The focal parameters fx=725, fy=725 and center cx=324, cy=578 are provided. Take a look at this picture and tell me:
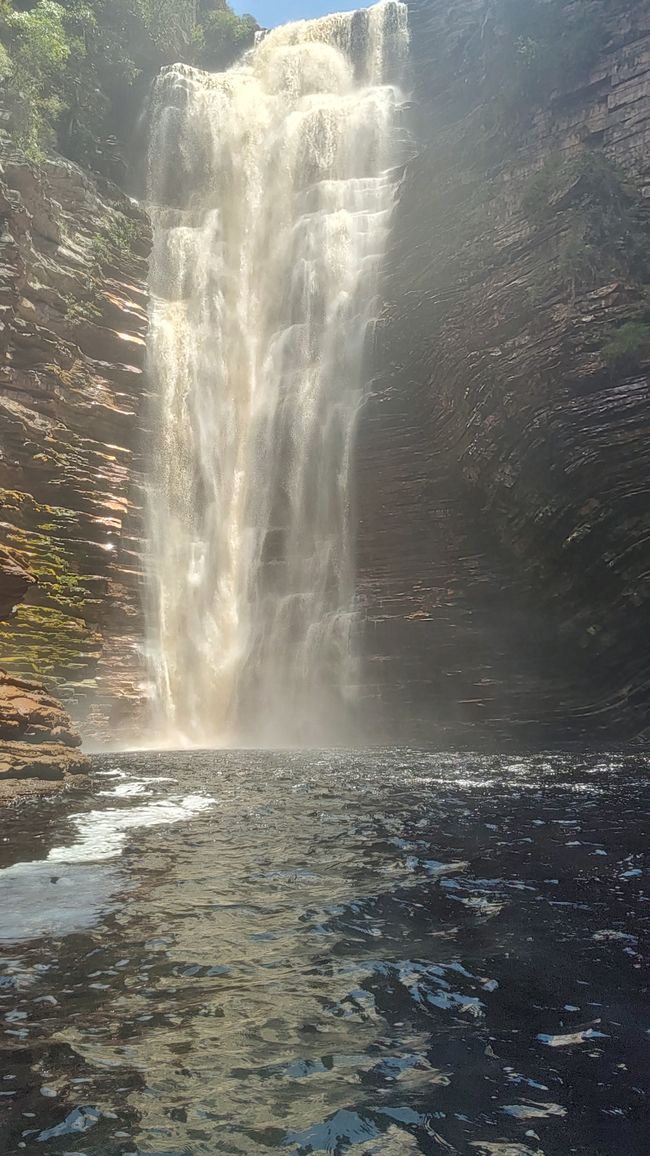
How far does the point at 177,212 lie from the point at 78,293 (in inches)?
448

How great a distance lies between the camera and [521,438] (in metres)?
22.3

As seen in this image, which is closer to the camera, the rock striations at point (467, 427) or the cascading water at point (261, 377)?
the rock striations at point (467, 427)

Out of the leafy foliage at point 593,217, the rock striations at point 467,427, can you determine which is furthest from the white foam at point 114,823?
the leafy foliage at point 593,217

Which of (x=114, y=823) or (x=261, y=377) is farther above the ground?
(x=261, y=377)

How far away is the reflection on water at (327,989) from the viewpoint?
286 centimetres

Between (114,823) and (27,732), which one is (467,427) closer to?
(27,732)

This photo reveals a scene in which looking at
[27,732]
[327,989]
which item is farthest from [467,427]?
[327,989]

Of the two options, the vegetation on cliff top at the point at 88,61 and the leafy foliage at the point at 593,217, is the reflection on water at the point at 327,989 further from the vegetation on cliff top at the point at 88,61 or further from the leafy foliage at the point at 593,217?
the vegetation on cliff top at the point at 88,61

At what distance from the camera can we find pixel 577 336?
71.7ft

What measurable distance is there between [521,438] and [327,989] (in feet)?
66.6

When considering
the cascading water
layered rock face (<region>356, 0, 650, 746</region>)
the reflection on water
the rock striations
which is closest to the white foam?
the reflection on water

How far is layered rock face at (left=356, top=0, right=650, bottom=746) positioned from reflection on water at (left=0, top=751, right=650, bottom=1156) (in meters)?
13.2

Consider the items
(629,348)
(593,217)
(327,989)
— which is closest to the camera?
(327,989)

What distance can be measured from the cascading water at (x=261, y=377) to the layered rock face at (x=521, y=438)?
6.26 feet
